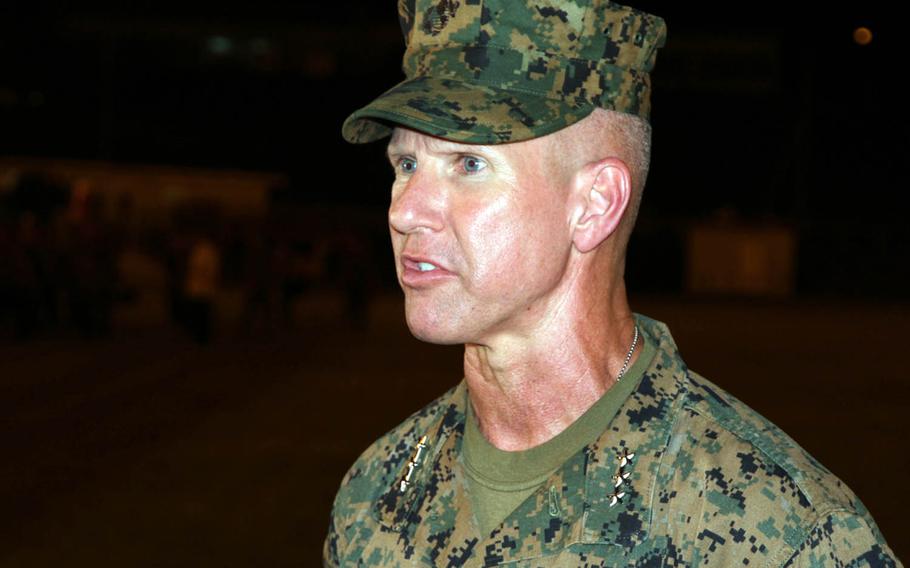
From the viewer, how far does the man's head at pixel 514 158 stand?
1.99m

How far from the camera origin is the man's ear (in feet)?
6.75

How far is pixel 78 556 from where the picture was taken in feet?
22.0

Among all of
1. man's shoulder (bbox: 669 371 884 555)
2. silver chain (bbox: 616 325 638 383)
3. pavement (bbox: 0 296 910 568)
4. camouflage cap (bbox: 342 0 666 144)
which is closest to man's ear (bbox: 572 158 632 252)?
camouflage cap (bbox: 342 0 666 144)

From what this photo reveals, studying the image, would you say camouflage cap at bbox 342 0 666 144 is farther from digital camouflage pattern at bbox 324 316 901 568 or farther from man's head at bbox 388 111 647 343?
digital camouflage pattern at bbox 324 316 901 568

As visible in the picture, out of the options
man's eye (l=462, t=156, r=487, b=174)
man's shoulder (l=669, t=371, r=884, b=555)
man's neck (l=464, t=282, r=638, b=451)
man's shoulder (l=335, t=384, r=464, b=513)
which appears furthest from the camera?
man's shoulder (l=335, t=384, r=464, b=513)

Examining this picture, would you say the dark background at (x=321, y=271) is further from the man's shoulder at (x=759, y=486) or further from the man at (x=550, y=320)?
the man's shoulder at (x=759, y=486)

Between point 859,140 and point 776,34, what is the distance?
4.48 m

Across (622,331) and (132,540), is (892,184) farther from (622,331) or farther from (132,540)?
(622,331)

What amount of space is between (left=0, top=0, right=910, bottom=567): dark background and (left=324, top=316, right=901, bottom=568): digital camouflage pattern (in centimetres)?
459

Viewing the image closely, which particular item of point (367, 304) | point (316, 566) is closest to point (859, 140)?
point (367, 304)

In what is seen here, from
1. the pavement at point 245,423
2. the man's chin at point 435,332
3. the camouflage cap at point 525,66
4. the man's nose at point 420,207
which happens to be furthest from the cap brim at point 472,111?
the pavement at point 245,423

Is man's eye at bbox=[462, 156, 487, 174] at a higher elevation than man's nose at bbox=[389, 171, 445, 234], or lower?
higher

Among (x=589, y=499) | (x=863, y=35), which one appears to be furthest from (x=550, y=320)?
(x=863, y=35)

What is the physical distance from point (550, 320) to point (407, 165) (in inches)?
14.9
